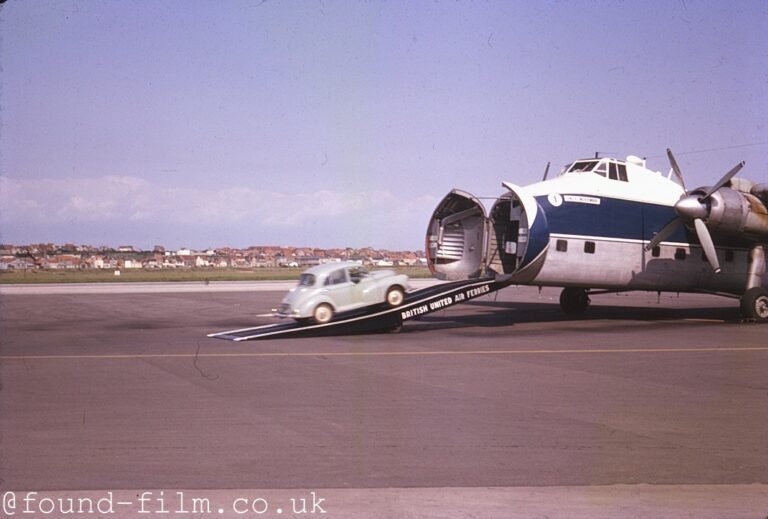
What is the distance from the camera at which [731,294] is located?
26.3 metres

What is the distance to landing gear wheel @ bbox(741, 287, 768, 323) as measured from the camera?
79.8 ft

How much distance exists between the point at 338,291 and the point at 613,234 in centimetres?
945

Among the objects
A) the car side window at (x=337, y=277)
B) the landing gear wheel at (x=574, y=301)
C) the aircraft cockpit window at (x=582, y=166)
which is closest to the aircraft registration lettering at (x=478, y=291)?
the car side window at (x=337, y=277)

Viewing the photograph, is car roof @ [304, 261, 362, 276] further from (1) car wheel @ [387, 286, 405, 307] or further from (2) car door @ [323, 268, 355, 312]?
(1) car wheel @ [387, 286, 405, 307]

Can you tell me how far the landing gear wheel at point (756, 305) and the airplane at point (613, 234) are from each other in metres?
0.03

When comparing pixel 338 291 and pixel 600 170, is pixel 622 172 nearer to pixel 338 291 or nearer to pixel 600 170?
pixel 600 170

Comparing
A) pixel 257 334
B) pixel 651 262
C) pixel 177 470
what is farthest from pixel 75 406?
pixel 651 262

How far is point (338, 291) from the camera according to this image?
21.5m

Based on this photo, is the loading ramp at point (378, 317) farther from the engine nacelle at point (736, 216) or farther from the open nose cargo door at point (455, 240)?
the engine nacelle at point (736, 216)

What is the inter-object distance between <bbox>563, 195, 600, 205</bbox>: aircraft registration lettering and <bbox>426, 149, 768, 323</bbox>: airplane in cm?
3

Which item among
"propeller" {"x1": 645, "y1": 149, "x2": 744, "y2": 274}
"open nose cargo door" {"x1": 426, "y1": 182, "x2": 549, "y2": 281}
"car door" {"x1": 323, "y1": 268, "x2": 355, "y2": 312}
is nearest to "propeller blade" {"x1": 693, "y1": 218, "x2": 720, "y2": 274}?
"propeller" {"x1": 645, "y1": 149, "x2": 744, "y2": 274}

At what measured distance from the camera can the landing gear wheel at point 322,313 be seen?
69.6 feet

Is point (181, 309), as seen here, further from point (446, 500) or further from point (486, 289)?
point (446, 500)

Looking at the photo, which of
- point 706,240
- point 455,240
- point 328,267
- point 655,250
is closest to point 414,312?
point 328,267
